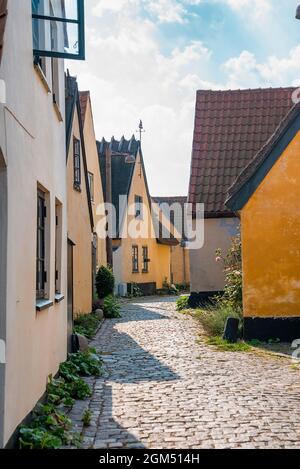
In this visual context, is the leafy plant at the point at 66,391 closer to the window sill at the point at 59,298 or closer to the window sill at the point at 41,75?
the window sill at the point at 59,298

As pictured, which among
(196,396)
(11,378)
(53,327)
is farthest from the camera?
(53,327)

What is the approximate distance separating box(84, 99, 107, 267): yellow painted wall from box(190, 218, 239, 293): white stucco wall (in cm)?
514

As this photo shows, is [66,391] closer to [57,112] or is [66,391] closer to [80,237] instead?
[57,112]

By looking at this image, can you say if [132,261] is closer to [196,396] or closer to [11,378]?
[196,396]

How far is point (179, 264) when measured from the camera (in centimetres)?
4288

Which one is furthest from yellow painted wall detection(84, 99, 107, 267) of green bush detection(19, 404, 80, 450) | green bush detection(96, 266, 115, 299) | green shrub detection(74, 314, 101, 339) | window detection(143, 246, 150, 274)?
green bush detection(19, 404, 80, 450)

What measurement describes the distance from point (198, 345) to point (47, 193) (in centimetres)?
518

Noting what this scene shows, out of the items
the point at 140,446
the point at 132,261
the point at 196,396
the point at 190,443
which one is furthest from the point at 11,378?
the point at 132,261

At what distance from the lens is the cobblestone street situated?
17.9 feet

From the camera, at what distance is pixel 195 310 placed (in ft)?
59.7

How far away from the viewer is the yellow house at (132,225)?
94.6 ft

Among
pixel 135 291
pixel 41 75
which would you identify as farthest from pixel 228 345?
pixel 135 291

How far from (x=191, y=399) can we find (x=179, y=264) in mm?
35904

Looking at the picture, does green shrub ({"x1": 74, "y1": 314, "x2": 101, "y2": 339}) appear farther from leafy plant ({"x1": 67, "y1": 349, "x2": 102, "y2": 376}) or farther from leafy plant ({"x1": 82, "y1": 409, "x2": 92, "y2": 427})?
leafy plant ({"x1": 82, "y1": 409, "x2": 92, "y2": 427})
